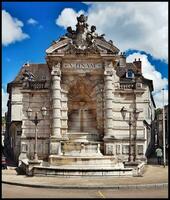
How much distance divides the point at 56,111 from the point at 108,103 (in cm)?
419

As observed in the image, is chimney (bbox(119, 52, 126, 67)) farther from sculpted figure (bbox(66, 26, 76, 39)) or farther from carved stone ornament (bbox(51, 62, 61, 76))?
carved stone ornament (bbox(51, 62, 61, 76))

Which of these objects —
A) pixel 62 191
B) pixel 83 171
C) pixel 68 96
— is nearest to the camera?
pixel 62 191

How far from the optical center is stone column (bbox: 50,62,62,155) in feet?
101

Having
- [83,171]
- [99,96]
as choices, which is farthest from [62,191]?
[99,96]

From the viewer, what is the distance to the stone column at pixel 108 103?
31625mm

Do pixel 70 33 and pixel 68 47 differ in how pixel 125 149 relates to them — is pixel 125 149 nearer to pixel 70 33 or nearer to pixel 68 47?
pixel 68 47

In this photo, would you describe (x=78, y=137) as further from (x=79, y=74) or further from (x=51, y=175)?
(x=51, y=175)

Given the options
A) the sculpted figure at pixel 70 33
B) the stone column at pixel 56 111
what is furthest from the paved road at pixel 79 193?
the sculpted figure at pixel 70 33

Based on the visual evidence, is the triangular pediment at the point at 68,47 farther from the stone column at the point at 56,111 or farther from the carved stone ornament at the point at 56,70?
the stone column at the point at 56,111

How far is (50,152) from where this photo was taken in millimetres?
30875

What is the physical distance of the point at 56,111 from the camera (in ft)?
104

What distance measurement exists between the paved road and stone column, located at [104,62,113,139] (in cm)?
1335

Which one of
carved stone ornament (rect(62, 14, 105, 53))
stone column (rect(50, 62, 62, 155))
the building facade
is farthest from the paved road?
carved stone ornament (rect(62, 14, 105, 53))

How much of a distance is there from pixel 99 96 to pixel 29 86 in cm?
624
